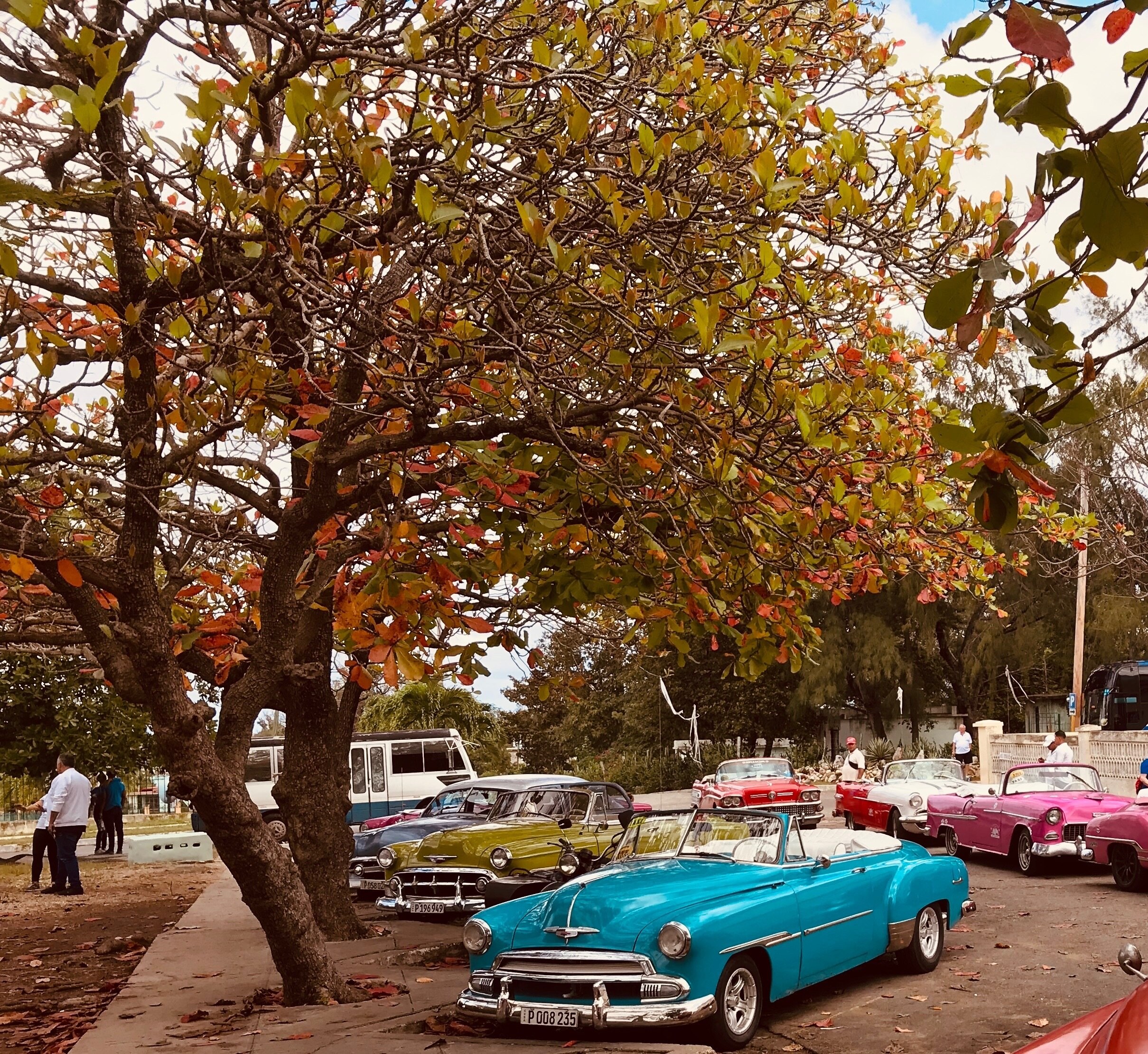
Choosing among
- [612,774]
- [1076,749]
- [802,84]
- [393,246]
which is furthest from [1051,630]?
[393,246]

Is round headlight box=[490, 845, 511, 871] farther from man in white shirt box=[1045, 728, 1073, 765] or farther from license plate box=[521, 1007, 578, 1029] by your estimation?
man in white shirt box=[1045, 728, 1073, 765]

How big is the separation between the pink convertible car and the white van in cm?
1413

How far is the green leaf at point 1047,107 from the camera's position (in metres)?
2.55

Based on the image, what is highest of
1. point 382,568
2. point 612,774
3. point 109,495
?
point 109,495

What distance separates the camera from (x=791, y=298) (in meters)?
7.23

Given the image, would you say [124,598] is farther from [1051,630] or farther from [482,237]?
[1051,630]

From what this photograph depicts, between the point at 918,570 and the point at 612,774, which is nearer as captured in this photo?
the point at 918,570

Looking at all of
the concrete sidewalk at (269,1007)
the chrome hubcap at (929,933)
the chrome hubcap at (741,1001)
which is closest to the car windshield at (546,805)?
the concrete sidewalk at (269,1007)

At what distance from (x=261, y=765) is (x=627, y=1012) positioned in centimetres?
2334

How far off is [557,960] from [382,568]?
8.78 feet

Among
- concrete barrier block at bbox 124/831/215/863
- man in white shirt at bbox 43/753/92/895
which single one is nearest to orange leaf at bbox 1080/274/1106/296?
man in white shirt at bbox 43/753/92/895

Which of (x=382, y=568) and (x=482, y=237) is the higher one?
(x=482, y=237)

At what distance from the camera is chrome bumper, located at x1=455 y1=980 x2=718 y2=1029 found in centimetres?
694

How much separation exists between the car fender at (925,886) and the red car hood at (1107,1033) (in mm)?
5302
